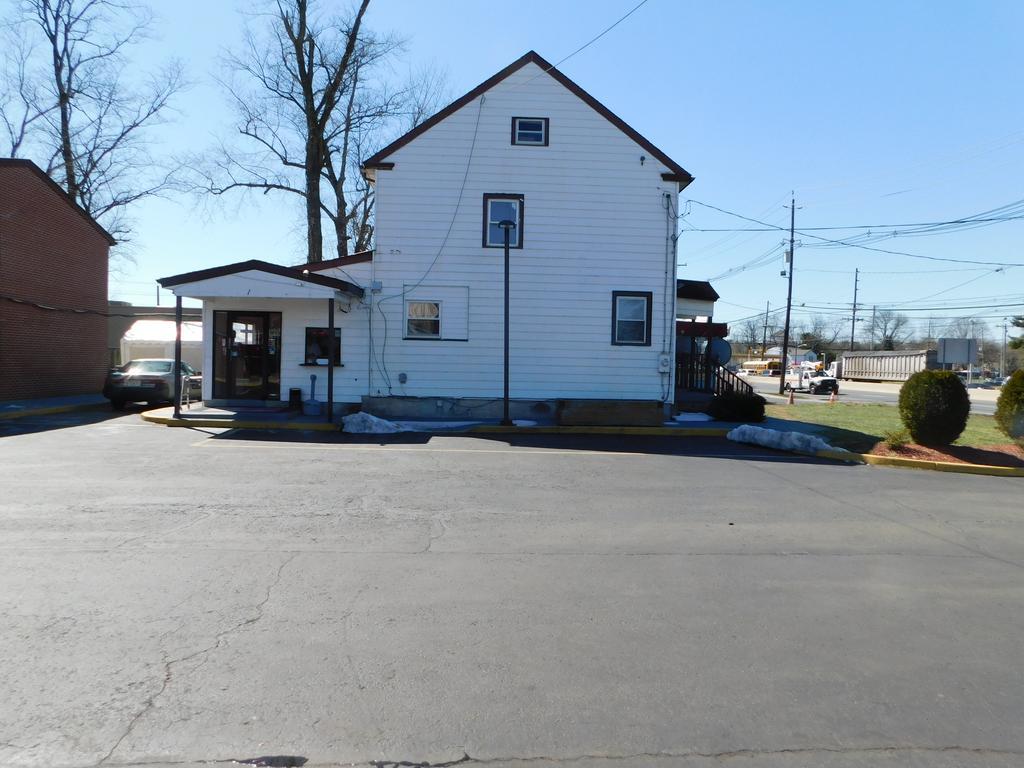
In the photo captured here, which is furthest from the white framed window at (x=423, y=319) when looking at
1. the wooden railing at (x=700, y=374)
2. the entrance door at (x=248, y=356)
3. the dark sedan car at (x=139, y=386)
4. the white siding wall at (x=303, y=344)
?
the wooden railing at (x=700, y=374)

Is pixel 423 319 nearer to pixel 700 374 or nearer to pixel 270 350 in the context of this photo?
pixel 270 350

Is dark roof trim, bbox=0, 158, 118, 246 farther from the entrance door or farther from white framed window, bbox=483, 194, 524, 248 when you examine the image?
white framed window, bbox=483, 194, 524, 248

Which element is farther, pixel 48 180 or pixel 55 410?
pixel 48 180

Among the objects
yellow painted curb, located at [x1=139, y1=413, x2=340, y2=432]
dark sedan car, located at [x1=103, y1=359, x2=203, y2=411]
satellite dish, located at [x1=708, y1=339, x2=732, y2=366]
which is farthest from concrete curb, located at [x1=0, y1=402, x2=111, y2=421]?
satellite dish, located at [x1=708, y1=339, x2=732, y2=366]

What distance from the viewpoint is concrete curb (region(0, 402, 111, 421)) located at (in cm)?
1845

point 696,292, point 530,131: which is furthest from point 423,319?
point 696,292

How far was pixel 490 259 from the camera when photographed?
19.3 meters

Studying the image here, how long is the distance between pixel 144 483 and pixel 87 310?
1924 centimetres

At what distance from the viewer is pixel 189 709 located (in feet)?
12.6

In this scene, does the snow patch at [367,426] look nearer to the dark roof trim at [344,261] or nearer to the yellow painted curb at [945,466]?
the dark roof trim at [344,261]

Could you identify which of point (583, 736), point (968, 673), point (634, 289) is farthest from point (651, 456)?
point (583, 736)

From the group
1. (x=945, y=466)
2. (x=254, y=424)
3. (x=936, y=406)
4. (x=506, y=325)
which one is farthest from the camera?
(x=506, y=325)

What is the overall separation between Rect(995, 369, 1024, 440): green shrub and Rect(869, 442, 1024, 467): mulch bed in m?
0.34

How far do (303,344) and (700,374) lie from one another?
13.4m
